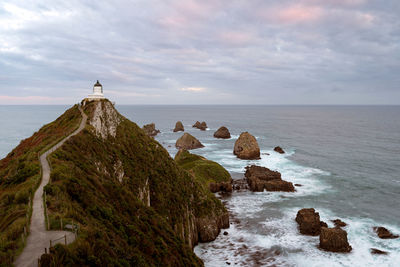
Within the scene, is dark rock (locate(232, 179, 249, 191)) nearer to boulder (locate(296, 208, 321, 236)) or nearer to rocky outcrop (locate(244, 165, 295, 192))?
rocky outcrop (locate(244, 165, 295, 192))

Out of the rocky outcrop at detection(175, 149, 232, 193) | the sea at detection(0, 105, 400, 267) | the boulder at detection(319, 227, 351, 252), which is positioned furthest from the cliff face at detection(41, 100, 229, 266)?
the rocky outcrop at detection(175, 149, 232, 193)

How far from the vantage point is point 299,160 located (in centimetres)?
8669

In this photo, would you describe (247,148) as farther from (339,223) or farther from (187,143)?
(339,223)

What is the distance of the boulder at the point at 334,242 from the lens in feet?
111

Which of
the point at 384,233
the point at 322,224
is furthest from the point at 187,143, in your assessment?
the point at 384,233

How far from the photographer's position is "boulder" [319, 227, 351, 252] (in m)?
33.9

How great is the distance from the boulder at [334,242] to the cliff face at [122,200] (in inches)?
577

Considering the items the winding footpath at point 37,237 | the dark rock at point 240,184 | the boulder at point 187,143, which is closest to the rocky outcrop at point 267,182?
the dark rock at point 240,184

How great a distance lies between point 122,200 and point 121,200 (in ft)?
0.34

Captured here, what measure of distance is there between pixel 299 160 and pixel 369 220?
144 ft

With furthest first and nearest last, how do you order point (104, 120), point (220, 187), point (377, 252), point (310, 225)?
point (220, 187) < point (104, 120) < point (310, 225) < point (377, 252)

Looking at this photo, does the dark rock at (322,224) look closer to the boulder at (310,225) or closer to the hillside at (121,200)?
the boulder at (310,225)

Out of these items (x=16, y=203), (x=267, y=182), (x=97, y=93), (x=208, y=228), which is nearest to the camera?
(x=16, y=203)

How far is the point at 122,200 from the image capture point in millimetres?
22000
